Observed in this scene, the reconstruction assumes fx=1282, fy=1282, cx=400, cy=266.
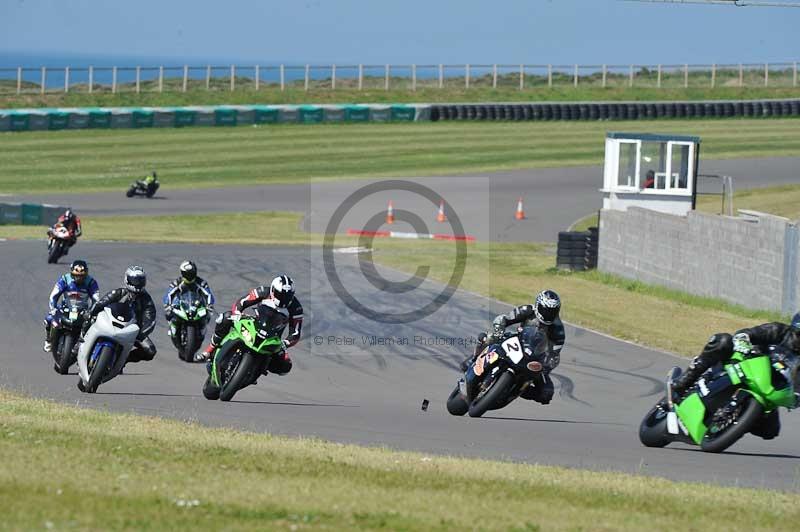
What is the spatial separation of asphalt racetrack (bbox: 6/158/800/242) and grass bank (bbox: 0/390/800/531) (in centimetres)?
2803

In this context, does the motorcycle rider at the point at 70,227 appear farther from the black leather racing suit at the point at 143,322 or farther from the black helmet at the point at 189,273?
the black leather racing suit at the point at 143,322

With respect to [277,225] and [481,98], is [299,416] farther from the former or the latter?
[481,98]

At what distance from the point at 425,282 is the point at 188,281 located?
9.04 m

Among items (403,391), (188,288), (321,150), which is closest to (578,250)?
(188,288)

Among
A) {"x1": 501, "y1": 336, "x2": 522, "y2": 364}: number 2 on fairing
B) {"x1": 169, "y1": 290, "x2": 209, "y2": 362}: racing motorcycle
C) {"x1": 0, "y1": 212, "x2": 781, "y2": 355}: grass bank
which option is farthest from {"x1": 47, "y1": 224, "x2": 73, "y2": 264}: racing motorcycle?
{"x1": 501, "y1": 336, "x2": 522, "y2": 364}: number 2 on fairing

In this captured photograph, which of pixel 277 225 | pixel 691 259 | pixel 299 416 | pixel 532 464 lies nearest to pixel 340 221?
pixel 277 225

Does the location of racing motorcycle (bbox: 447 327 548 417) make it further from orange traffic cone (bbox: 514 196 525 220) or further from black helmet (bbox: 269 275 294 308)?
→ orange traffic cone (bbox: 514 196 525 220)

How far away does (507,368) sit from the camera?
528 inches

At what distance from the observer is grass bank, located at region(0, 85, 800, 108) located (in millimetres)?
67312

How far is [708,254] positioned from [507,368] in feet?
41.6

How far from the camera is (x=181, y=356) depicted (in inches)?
713

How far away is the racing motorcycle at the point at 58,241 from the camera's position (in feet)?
91.3

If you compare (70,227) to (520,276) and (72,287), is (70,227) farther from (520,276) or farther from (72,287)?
(72,287)

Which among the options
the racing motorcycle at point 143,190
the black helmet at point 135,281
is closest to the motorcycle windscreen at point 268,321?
the black helmet at point 135,281
